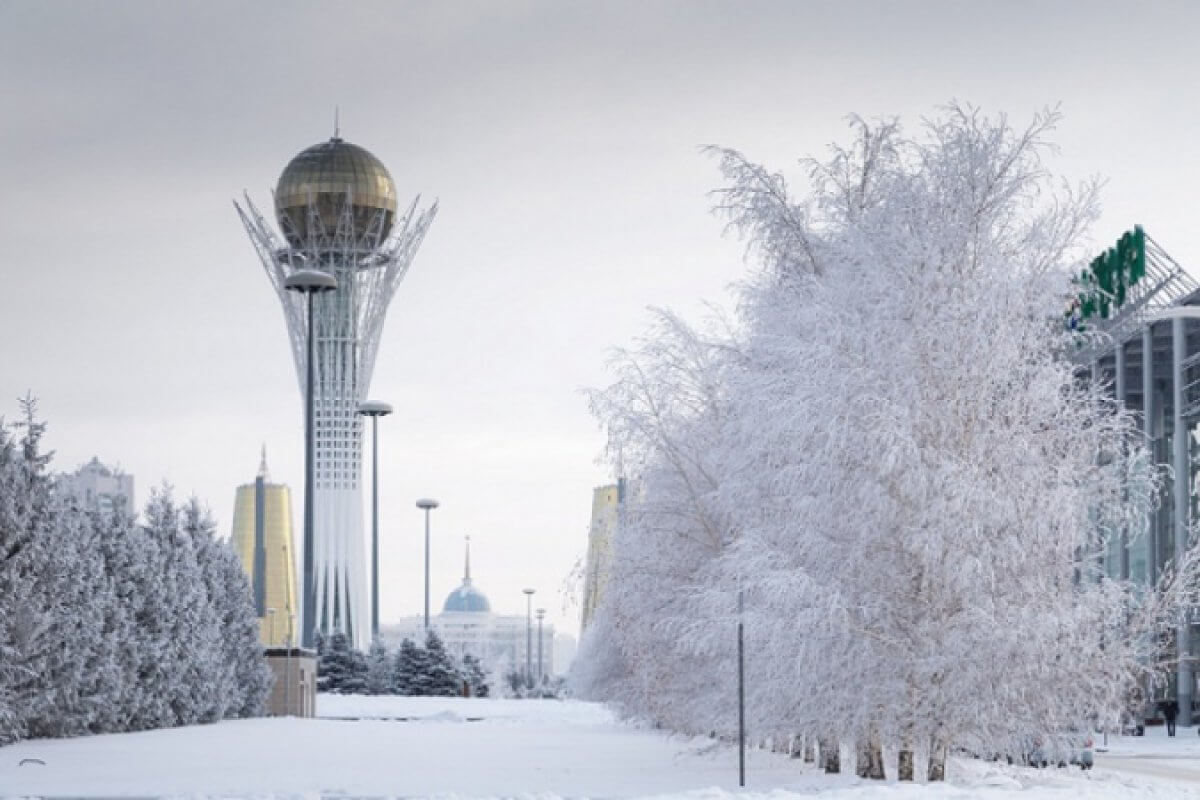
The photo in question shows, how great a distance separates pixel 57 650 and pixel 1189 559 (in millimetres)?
23414

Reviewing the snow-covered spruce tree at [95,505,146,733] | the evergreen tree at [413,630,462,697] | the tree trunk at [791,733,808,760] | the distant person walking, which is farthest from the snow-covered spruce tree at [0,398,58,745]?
the evergreen tree at [413,630,462,697]

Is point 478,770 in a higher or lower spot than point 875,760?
lower

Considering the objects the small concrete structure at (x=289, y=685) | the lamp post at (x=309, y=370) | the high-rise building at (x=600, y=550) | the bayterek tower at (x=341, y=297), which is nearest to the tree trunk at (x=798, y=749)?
the high-rise building at (x=600, y=550)

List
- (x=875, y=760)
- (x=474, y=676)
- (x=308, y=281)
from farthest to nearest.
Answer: (x=474, y=676) → (x=308, y=281) → (x=875, y=760)

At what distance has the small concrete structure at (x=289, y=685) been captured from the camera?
6044 centimetres

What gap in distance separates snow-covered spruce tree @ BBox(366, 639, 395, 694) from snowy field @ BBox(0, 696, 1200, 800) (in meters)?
38.4

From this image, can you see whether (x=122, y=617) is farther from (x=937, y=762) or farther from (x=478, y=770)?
(x=937, y=762)

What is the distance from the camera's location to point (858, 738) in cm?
2202

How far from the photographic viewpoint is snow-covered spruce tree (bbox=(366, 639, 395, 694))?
8431 cm

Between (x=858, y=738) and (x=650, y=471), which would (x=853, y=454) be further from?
(x=650, y=471)

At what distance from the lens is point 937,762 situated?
2217 cm

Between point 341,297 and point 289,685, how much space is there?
50.7 m

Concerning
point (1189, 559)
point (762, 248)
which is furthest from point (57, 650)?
point (1189, 559)

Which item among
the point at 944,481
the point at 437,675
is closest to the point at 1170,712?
the point at 944,481
